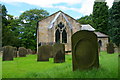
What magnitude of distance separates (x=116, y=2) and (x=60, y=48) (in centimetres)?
1020

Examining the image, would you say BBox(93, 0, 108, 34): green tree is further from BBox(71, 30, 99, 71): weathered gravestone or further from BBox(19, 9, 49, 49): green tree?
BBox(71, 30, 99, 71): weathered gravestone

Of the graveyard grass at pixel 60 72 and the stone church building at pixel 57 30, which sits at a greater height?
the stone church building at pixel 57 30

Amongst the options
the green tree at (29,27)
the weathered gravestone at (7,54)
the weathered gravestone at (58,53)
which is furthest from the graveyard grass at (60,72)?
the green tree at (29,27)

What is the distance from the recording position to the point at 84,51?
654 cm

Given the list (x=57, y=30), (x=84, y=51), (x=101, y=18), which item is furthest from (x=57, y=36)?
(x=101, y=18)

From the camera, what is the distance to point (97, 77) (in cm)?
500

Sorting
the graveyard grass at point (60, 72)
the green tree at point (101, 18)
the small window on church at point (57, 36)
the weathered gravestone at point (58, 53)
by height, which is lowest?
the graveyard grass at point (60, 72)

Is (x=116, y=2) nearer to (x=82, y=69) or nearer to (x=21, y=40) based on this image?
(x=82, y=69)

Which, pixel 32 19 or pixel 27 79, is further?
pixel 32 19

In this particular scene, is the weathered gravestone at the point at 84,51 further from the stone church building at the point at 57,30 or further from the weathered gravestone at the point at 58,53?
the stone church building at the point at 57,30

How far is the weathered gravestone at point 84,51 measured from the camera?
6.39 m

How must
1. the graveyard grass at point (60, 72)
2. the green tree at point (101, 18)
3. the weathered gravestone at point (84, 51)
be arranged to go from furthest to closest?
the green tree at point (101, 18) → the weathered gravestone at point (84, 51) → the graveyard grass at point (60, 72)

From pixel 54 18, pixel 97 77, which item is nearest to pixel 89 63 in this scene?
pixel 97 77

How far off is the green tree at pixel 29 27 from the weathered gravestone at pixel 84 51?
35.1m
